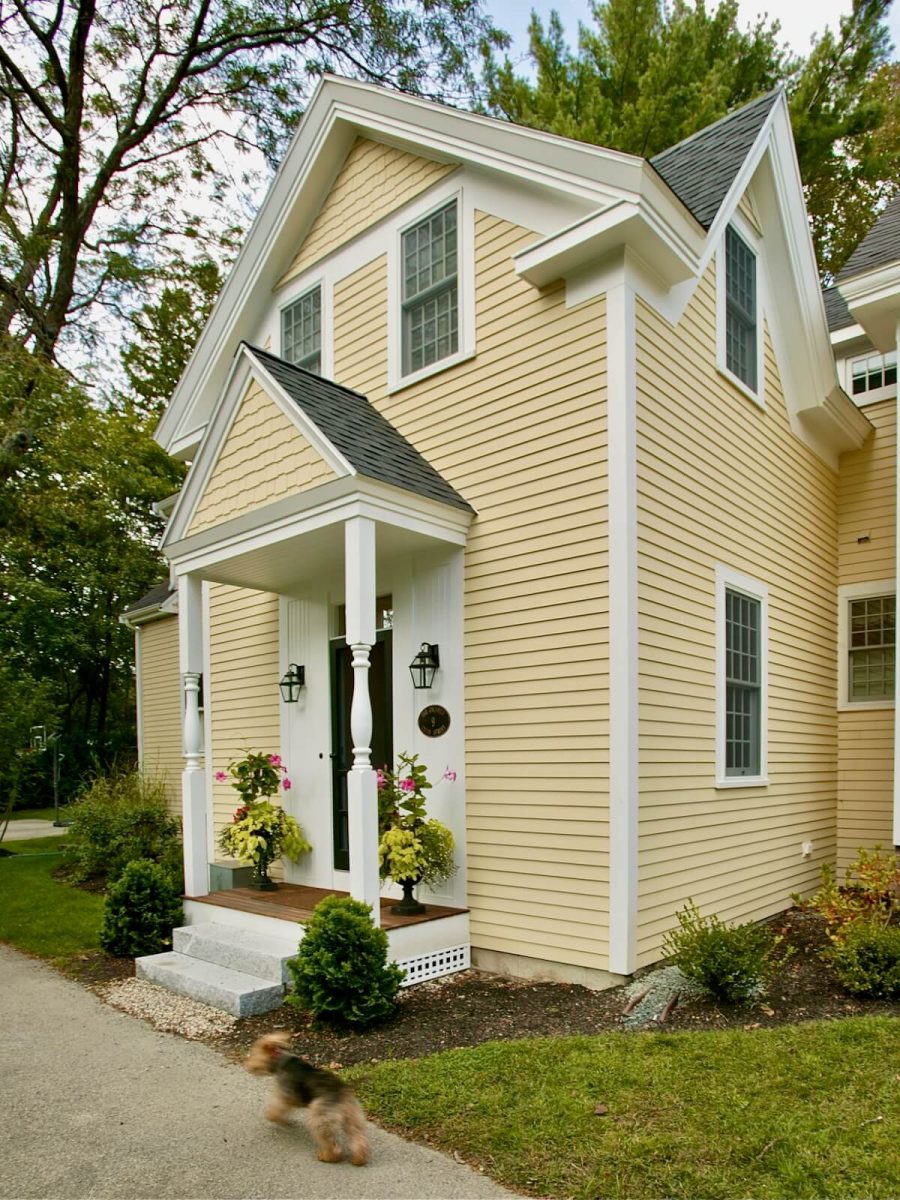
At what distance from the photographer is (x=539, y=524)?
6238 mm

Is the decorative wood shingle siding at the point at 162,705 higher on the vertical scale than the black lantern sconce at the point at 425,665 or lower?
lower

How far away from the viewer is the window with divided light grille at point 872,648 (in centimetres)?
932

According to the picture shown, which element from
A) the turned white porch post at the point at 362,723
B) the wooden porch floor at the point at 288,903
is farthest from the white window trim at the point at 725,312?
the wooden porch floor at the point at 288,903

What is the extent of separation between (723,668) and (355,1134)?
15.8 ft

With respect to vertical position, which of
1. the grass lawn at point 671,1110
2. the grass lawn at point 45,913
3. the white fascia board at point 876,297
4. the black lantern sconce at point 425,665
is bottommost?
the grass lawn at point 45,913

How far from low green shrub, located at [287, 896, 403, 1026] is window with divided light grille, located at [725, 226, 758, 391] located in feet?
19.0

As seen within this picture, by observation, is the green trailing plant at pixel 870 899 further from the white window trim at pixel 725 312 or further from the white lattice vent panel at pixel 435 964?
the white window trim at pixel 725 312

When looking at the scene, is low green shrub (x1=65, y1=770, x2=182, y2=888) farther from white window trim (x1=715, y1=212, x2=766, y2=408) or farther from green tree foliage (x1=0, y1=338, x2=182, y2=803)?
white window trim (x1=715, y1=212, x2=766, y2=408)

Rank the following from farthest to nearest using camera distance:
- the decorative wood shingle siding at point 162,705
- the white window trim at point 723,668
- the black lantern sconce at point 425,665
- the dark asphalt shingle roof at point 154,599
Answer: the dark asphalt shingle roof at point 154,599
the decorative wood shingle siding at point 162,705
the white window trim at point 723,668
the black lantern sconce at point 425,665

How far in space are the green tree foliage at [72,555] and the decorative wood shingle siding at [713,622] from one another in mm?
8181

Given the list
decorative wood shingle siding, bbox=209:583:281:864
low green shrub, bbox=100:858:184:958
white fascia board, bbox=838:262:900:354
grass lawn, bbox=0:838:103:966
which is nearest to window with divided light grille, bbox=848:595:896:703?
white fascia board, bbox=838:262:900:354

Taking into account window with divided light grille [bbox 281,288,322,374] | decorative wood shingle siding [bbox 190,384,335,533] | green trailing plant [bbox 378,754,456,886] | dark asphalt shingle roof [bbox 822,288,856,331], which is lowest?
green trailing plant [bbox 378,754,456,886]

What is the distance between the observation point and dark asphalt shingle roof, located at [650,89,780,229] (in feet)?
22.2

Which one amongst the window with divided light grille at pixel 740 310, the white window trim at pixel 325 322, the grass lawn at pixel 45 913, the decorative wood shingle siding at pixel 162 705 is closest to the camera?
the grass lawn at pixel 45 913
